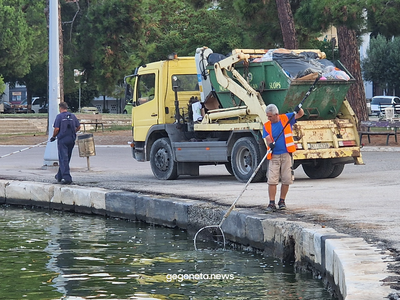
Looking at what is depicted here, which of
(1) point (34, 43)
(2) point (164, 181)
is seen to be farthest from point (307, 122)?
(1) point (34, 43)

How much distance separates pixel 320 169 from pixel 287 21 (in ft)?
40.6

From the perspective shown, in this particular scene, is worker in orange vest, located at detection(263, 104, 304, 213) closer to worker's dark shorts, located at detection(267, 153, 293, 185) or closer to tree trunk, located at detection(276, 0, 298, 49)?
worker's dark shorts, located at detection(267, 153, 293, 185)

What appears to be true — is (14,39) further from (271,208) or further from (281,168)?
(271,208)

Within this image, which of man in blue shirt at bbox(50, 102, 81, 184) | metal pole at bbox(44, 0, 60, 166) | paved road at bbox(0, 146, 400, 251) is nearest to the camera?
paved road at bbox(0, 146, 400, 251)

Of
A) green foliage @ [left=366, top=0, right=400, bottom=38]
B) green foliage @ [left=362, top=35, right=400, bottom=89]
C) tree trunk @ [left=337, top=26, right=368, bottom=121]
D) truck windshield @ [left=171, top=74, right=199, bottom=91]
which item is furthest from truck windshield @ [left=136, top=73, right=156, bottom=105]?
green foliage @ [left=362, top=35, right=400, bottom=89]

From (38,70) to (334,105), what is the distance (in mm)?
52658

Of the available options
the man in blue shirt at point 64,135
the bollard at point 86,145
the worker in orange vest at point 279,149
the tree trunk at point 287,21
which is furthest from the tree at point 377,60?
the worker in orange vest at point 279,149

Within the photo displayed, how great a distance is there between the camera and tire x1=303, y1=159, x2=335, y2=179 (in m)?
17.5

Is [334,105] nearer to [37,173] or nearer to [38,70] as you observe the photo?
[37,173]

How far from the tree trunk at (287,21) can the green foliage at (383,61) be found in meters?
35.4

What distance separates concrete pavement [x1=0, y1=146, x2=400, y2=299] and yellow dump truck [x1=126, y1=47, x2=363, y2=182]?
0.50 metres

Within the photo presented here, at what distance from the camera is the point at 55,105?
21.3 metres

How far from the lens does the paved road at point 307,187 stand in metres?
10.5

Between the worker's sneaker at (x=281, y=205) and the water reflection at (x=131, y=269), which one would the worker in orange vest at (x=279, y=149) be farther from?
the water reflection at (x=131, y=269)
